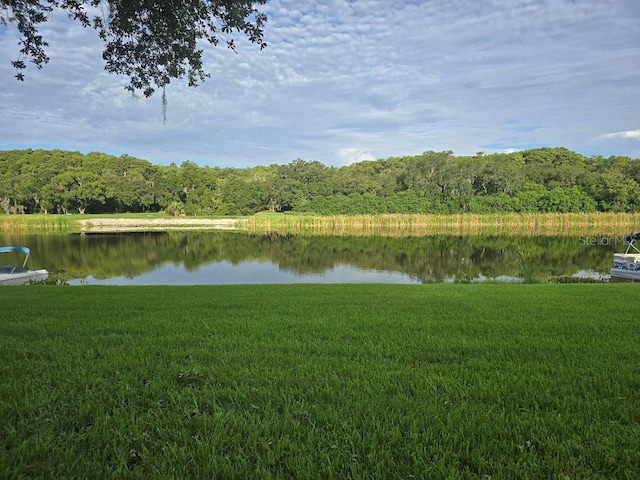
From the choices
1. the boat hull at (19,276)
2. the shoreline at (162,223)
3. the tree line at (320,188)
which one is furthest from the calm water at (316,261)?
the tree line at (320,188)

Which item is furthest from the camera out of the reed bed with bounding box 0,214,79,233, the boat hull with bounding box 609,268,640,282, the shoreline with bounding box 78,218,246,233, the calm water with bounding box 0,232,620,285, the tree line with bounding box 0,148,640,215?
the tree line with bounding box 0,148,640,215

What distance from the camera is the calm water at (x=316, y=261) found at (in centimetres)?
2119

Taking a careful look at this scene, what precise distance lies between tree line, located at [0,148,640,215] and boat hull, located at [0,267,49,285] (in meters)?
49.5

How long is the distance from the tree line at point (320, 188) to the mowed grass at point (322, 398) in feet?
195

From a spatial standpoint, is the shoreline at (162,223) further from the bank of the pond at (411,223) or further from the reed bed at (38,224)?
the reed bed at (38,224)

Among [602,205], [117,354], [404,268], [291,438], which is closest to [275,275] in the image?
[404,268]

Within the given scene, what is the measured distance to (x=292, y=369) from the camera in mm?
3805

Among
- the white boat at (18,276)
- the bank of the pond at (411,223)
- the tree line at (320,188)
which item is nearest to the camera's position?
the white boat at (18,276)

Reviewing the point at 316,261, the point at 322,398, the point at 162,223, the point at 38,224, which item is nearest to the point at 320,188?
the point at 162,223

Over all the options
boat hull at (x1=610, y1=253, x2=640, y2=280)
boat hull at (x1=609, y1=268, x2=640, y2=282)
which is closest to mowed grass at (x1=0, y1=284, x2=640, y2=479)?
boat hull at (x1=609, y1=268, x2=640, y2=282)

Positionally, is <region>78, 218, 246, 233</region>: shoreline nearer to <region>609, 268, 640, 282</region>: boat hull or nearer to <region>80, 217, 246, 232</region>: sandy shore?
<region>80, 217, 246, 232</region>: sandy shore

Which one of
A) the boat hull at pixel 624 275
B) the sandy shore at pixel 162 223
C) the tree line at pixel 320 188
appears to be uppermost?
the tree line at pixel 320 188

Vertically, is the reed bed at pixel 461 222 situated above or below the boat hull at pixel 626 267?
above

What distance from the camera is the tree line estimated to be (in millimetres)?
64250
